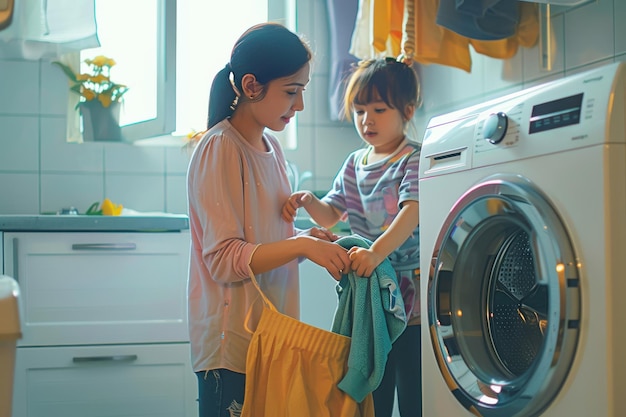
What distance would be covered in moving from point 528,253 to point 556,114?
289 millimetres

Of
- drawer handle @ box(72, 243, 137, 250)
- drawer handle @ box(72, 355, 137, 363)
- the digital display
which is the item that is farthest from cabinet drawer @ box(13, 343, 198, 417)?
the digital display

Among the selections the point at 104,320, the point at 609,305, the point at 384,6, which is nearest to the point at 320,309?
the point at 104,320

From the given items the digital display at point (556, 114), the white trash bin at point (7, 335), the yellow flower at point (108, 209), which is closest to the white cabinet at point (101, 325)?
the yellow flower at point (108, 209)

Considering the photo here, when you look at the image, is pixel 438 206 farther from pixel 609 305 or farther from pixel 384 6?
pixel 384 6

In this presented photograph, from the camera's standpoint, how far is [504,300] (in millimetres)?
1399

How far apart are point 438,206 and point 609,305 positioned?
1.53ft

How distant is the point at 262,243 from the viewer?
1526mm

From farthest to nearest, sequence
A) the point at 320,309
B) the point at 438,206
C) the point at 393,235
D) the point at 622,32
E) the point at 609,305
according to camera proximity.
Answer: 1. the point at 320,309
2. the point at 622,32
3. the point at 393,235
4. the point at 438,206
5. the point at 609,305

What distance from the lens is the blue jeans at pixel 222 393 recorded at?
1.46 metres

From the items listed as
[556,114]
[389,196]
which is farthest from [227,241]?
[556,114]

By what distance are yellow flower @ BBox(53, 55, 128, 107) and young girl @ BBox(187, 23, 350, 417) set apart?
50.1 inches

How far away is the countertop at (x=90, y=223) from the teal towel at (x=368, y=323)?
2.76 feet

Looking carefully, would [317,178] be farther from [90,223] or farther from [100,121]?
[90,223]

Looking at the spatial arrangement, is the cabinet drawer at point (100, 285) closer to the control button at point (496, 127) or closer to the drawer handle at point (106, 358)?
the drawer handle at point (106, 358)
